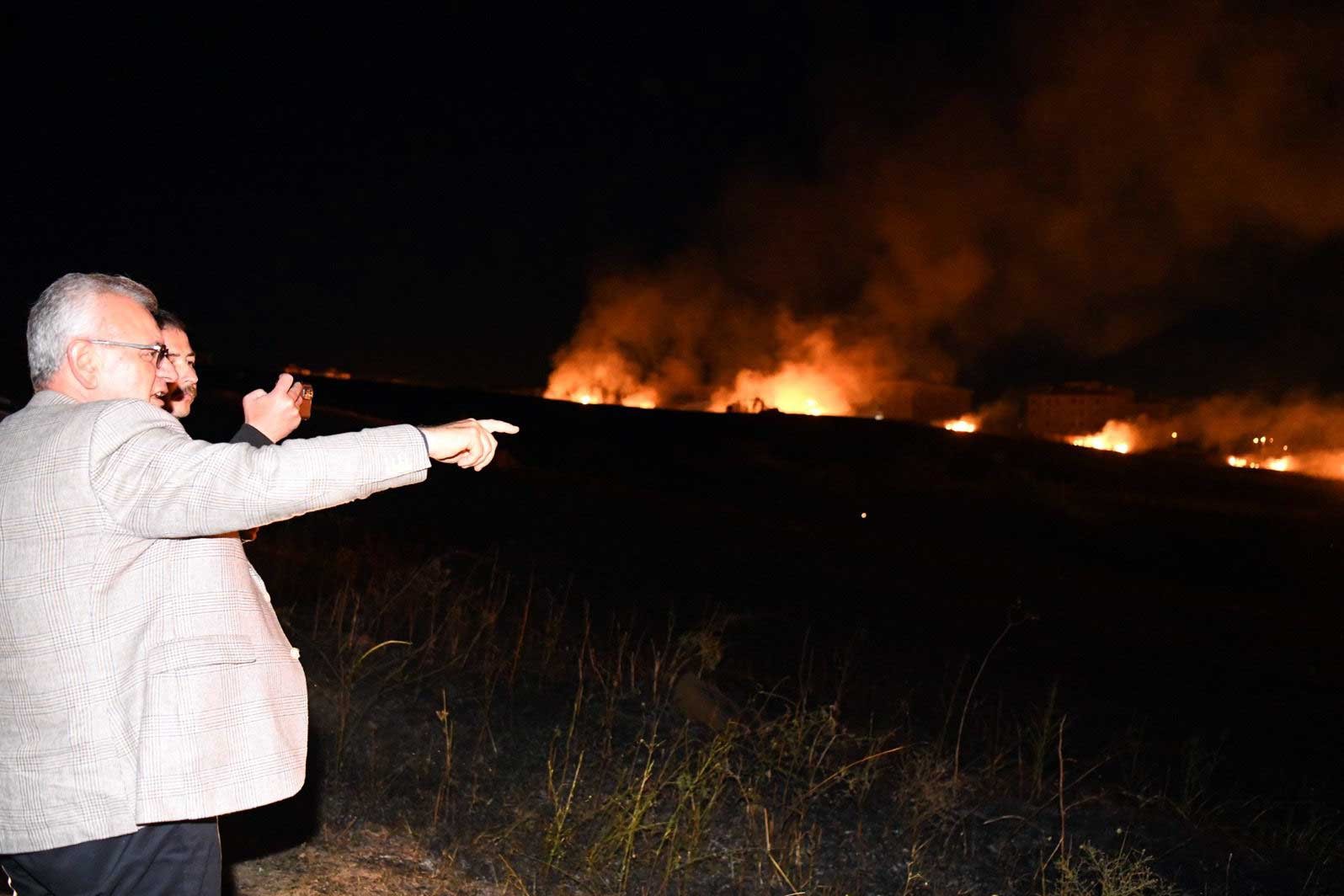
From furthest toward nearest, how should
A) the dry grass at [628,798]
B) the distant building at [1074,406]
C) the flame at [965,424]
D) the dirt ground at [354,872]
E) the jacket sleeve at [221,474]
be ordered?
1. the distant building at [1074,406]
2. the flame at [965,424]
3. the dry grass at [628,798]
4. the dirt ground at [354,872]
5. the jacket sleeve at [221,474]

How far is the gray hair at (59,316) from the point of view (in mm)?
2088

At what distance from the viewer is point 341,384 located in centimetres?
3519

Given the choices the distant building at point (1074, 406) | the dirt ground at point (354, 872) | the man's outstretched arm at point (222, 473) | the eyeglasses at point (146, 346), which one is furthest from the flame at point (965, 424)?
the man's outstretched arm at point (222, 473)

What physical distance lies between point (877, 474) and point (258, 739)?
20.2m

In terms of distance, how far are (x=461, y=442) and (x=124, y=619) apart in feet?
2.31

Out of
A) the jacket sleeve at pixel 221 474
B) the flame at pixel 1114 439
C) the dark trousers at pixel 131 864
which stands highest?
the flame at pixel 1114 439

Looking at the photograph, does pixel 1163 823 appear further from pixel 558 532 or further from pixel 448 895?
pixel 558 532

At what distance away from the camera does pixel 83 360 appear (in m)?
2.08

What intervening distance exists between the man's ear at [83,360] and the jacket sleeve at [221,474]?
0.59ft

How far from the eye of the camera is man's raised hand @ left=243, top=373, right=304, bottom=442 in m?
2.34

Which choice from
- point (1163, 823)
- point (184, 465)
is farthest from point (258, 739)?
point (1163, 823)

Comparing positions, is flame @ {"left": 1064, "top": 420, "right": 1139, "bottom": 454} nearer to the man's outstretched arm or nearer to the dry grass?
the dry grass

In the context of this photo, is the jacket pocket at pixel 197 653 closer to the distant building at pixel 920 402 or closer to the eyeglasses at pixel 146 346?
the eyeglasses at pixel 146 346

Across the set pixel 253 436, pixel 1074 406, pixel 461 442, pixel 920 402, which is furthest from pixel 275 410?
pixel 1074 406
